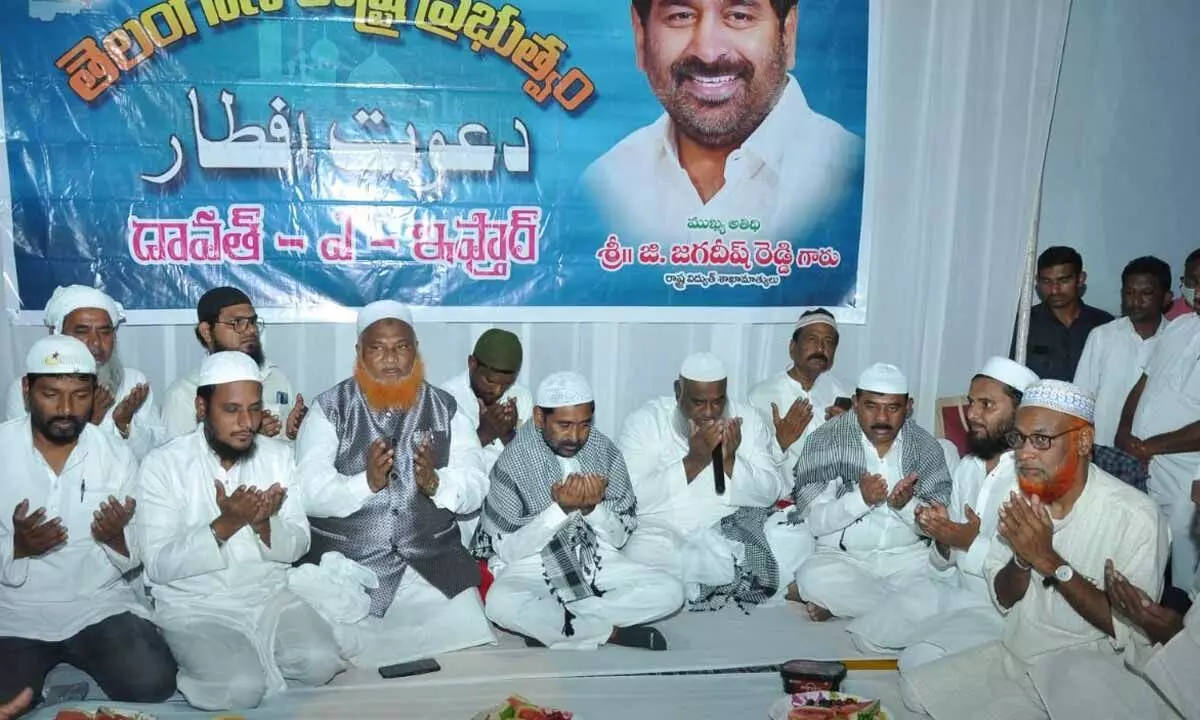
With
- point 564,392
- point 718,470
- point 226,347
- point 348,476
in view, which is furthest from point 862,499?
point 226,347

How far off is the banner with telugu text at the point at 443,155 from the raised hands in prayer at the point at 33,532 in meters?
2.07

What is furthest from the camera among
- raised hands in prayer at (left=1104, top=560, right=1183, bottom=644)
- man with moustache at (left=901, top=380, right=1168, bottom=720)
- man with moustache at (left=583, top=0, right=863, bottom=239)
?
man with moustache at (left=583, top=0, right=863, bottom=239)

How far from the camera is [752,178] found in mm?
6375

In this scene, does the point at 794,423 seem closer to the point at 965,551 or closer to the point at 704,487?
the point at 704,487

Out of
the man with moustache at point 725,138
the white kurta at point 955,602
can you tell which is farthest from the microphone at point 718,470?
the man with moustache at point 725,138

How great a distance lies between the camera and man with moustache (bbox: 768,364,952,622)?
197 inches

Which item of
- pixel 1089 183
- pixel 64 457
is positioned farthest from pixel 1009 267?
pixel 64 457

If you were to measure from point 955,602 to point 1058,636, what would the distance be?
0.76 meters

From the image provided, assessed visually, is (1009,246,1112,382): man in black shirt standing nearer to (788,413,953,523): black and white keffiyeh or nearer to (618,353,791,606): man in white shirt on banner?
(788,413,953,523): black and white keffiyeh

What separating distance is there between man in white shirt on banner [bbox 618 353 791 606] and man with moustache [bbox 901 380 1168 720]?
1.27m

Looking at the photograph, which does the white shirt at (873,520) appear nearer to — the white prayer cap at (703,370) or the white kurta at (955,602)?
the white kurta at (955,602)

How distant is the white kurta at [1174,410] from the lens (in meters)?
5.50

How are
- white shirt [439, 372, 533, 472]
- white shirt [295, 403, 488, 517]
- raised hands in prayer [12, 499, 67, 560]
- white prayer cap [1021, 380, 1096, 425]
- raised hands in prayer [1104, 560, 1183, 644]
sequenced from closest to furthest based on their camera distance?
raised hands in prayer [1104, 560, 1183, 644] < white prayer cap [1021, 380, 1096, 425] < raised hands in prayer [12, 499, 67, 560] < white shirt [295, 403, 488, 517] < white shirt [439, 372, 533, 472]

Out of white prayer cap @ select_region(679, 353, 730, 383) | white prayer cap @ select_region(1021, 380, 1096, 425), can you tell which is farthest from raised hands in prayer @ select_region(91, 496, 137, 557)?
white prayer cap @ select_region(1021, 380, 1096, 425)
